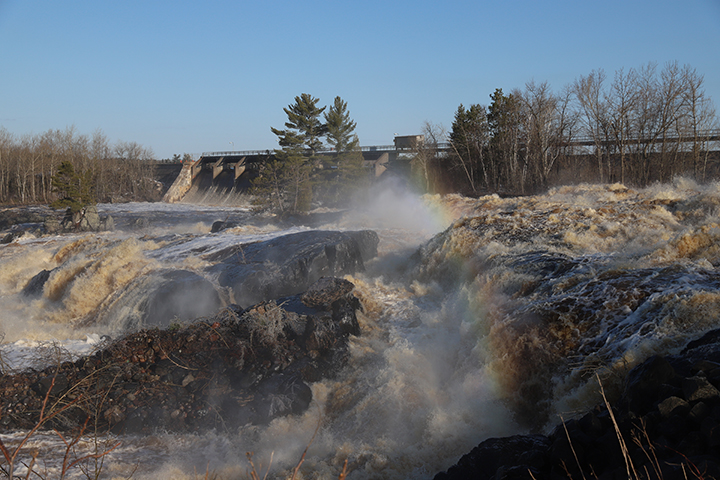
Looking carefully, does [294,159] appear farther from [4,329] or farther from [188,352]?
[188,352]

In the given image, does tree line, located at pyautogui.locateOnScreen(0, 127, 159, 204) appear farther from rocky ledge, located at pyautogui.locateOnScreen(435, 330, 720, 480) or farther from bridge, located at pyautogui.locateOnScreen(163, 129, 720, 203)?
rocky ledge, located at pyautogui.locateOnScreen(435, 330, 720, 480)

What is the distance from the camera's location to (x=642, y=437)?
3.70 metres

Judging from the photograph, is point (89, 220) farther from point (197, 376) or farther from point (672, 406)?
point (672, 406)

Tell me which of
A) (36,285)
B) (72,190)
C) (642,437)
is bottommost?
(36,285)

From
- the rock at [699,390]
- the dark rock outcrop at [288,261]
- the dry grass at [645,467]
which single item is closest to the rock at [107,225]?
the dark rock outcrop at [288,261]

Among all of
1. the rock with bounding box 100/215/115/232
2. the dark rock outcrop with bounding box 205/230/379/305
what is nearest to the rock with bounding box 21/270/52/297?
the dark rock outcrop with bounding box 205/230/379/305

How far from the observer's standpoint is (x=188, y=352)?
8.34 m

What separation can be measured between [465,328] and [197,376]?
17.2 ft

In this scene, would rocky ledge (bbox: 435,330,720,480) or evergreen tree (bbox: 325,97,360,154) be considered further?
evergreen tree (bbox: 325,97,360,154)

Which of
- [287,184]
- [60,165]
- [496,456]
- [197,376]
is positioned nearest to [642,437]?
[496,456]

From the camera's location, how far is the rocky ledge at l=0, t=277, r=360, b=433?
22.8 ft

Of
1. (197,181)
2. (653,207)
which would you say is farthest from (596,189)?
(197,181)

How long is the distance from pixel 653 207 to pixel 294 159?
22.5m

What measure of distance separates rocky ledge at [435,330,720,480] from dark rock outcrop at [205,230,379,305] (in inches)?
340
